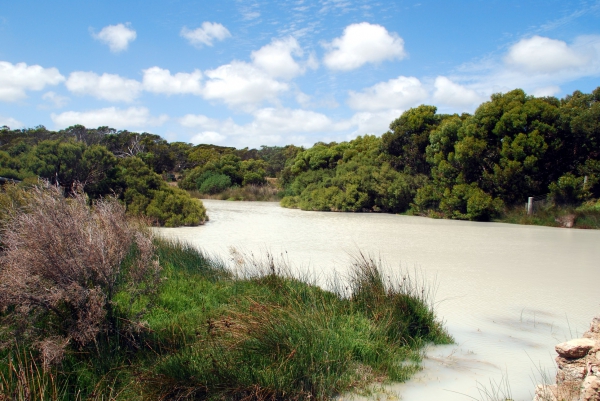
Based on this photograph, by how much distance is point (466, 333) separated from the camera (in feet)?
17.8

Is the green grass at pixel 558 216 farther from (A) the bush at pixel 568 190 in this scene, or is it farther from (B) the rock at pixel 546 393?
(B) the rock at pixel 546 393

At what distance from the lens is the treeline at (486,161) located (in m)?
18.8

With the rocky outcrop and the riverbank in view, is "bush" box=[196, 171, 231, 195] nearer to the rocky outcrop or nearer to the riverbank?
the riverbank

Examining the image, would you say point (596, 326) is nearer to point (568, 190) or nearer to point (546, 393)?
point (546, 393)

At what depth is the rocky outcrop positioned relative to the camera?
282 cm

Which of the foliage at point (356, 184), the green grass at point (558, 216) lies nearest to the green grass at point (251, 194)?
the foliage at point (356, 184)

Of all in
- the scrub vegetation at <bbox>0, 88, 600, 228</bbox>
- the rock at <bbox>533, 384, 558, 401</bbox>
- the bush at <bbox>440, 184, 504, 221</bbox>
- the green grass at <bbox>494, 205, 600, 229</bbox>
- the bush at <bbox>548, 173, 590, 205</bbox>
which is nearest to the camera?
the rock at <bbox>533, 384, 558, 401</bbox>

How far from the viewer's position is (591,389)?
279 centimetres

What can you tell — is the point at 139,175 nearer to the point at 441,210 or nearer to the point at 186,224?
the point at 186,224

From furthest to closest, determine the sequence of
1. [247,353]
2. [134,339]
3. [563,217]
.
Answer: [563,217], [134,339], [247,353]

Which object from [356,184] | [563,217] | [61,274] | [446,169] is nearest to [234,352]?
[61,274]

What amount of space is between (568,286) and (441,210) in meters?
14.7

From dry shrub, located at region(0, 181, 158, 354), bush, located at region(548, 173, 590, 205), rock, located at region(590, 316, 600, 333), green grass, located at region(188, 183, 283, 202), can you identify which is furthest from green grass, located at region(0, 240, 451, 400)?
green grass, located at region(188, 183, 283, 202)

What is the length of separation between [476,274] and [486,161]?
41.8 feet
